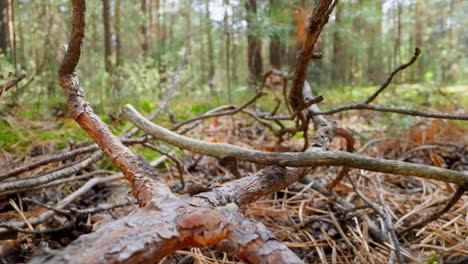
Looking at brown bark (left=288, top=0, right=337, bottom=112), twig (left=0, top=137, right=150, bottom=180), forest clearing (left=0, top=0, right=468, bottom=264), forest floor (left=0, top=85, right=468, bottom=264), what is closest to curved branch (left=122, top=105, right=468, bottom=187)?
forest clearing (left=0, top=0, right=468, bottom=264)

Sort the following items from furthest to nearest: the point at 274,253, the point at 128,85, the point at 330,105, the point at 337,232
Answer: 1. the point at 330,105
2. the point at 128,85
3. the point at 337,232
4. the point at 274,253

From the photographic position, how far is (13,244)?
3.83ft

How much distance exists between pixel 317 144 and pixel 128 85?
3.52 meters

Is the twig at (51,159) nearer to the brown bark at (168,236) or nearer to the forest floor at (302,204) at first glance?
the forest floor at (302,204)

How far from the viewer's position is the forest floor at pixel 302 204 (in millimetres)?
1206

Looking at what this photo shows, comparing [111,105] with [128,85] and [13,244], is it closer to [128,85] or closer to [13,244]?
[128,85]

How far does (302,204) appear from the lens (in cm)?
158

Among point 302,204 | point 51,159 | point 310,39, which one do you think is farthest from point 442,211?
point 51,159

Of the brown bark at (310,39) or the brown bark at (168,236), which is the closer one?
the brown bark at (168,236)

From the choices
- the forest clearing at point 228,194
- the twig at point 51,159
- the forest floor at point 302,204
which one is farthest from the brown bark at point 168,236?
the twig at point 51,159

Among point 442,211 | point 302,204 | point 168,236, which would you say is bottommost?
point 302,204

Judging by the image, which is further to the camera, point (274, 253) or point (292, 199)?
point (292, 199)

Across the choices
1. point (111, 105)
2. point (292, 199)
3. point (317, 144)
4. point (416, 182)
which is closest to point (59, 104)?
point (111, 105)

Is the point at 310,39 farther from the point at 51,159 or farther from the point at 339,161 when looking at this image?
the point at 51,159
